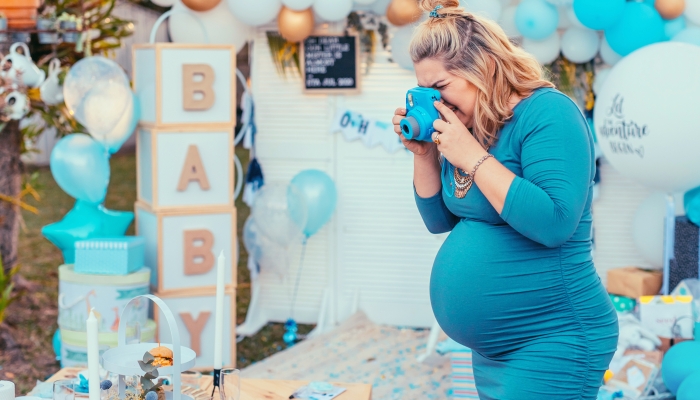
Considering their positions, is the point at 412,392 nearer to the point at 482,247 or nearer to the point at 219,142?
the point at 219,142

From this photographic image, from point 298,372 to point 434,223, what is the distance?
219cm

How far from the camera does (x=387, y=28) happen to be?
4.38 metres

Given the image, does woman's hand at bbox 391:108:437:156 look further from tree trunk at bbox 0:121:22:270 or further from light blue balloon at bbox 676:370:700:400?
tree trunk at bbox 0:121:22:270

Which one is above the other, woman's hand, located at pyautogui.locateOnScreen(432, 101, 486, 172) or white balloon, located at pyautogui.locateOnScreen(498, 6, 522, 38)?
white balloon, located at pyautogui.locateOnScreen(498, 6, 522, 38)

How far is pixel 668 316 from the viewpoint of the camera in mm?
3350

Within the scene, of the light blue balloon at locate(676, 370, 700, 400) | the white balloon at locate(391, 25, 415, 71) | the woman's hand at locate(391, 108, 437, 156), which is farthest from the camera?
the white balloon at locate(391, 25, 415, 71)

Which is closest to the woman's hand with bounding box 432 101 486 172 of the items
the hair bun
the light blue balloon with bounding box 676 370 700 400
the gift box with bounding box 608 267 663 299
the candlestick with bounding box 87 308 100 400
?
the hair bun

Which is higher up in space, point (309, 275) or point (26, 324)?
point (309, 275)

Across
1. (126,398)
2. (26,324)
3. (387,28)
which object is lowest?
(26,324)

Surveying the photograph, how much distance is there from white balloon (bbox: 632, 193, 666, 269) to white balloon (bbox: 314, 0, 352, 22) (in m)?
1.76

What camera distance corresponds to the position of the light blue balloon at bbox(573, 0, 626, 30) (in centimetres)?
346

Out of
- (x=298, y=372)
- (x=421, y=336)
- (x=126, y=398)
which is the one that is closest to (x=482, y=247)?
(x=126, y=398)

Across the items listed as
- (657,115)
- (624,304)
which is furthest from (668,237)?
(657,115)

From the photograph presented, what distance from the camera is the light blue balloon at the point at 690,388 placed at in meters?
2.78
